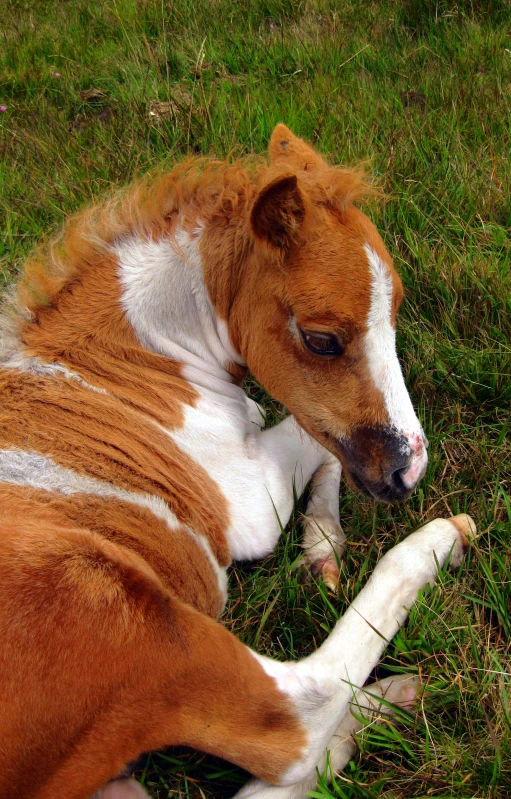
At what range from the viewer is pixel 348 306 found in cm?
234

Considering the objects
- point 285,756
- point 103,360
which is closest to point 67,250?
point 103,360

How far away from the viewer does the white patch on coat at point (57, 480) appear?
89.6 inches

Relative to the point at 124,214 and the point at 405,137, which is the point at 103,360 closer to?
the point at 124,214

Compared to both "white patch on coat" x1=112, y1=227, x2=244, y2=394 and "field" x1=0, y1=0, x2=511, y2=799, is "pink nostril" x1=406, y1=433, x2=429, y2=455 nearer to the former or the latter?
"field" x1=0, y1=0, x2=511, y2=799

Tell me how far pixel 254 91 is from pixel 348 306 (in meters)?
3.11

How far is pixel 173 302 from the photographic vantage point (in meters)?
2.70

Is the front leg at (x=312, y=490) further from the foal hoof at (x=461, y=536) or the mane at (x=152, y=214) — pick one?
the mane at (x=152, y=214)

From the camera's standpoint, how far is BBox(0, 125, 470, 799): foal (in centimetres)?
194

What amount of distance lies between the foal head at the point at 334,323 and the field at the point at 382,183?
1.80ft

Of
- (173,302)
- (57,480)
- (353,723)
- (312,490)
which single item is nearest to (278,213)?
(173,302)

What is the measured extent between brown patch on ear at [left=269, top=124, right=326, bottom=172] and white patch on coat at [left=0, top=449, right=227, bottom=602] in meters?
1.51

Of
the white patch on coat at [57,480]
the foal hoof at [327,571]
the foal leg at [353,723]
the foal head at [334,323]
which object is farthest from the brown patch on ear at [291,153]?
the foal leg at [353,723]

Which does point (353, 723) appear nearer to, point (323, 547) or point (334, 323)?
point (323, 547)

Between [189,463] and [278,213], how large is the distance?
0.99 m
